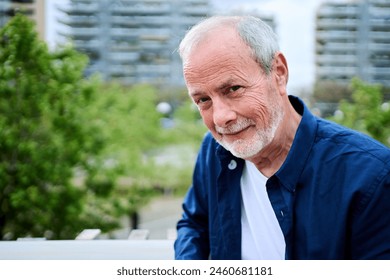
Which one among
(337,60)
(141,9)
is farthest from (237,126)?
(141,9)

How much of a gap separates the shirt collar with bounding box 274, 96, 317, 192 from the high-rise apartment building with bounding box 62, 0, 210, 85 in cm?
6824

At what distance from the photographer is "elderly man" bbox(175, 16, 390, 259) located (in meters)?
1.15

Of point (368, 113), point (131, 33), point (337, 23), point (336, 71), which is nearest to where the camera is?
point (368, 113)

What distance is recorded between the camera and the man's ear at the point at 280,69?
1.25 metres

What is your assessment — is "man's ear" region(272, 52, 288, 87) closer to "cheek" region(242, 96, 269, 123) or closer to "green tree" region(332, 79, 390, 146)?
"cheek" region(242, 96, 269, 123)

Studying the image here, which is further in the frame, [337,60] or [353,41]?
[337,60]

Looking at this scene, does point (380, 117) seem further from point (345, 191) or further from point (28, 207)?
point (345, 191)

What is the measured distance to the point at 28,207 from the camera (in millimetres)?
4156

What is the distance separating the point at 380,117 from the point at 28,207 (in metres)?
4.52

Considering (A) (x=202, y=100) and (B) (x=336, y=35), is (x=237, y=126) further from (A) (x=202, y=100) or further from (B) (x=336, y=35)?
(B) (x=336, y=35)

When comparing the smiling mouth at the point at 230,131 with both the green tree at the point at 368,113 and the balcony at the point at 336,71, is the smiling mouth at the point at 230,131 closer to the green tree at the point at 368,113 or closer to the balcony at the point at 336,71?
the green tree at the point at 368,113

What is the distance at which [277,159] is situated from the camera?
1349 millimetres

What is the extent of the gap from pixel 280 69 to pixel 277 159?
0.92 ft
